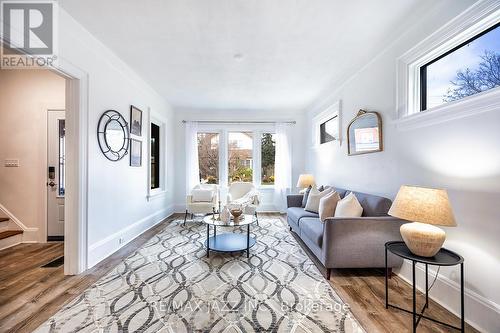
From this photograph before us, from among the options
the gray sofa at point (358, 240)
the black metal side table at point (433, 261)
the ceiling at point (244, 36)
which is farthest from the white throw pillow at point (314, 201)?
the ceiling at point (244, 36)

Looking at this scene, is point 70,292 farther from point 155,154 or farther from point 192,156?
point 192,156

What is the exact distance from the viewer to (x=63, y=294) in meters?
2.17

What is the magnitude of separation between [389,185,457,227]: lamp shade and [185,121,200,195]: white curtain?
480cm

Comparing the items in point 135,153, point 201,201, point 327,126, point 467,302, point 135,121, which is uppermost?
point 327,126

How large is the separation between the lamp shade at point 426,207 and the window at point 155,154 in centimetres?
468

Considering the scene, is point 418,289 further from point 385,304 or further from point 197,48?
point 197,48

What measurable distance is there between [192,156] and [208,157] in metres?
0.44

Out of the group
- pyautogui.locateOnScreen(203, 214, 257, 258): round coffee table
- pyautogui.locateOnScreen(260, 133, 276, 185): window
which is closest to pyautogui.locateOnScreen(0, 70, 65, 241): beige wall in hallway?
pyautogui.locateOnScreen(203, 214, 257, 258): round coffee table

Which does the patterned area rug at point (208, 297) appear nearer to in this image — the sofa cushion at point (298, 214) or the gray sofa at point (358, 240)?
the gray sofa at point (358, 240)

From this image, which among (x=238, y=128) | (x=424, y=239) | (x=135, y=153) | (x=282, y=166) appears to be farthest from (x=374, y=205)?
(x=238, y=128)

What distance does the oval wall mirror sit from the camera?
3.03 m

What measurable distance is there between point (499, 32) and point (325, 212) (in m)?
2.33

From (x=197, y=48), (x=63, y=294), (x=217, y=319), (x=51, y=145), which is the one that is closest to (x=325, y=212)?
(x=217, y=319)

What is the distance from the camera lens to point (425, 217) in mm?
1686
